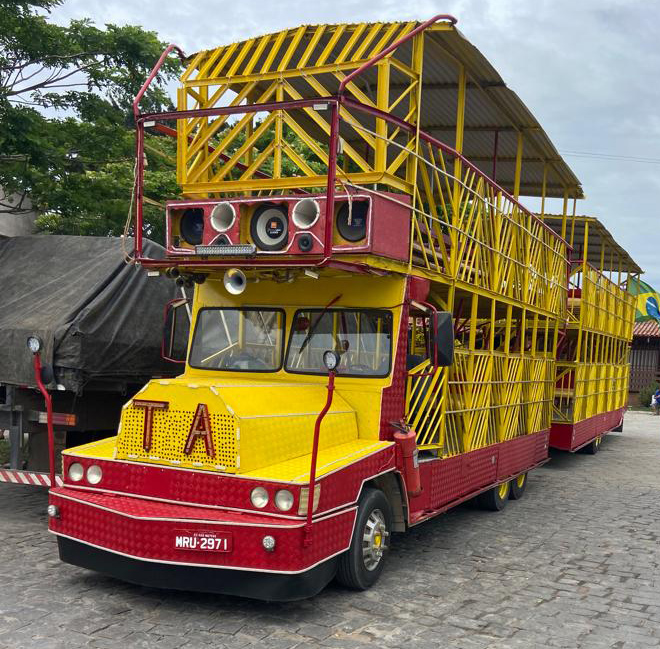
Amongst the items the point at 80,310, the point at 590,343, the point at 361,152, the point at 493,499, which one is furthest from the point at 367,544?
the point at 590,343

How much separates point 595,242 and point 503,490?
8.73 meters

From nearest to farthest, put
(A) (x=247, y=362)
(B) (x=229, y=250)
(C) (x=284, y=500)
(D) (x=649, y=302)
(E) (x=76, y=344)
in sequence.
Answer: (C) (x=284, y=500)
(B) (x=229, y=250)
(A) (x=247, y=362)
(E) (x=76, y=344)
(D) (x=649, y=302)

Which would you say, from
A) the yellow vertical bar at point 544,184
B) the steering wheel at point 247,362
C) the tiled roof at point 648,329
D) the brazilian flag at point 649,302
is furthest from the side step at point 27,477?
the tiled roof at point 648,329

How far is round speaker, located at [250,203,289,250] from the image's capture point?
239 inches

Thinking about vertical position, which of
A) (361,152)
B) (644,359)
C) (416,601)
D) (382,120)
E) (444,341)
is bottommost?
(416,601)

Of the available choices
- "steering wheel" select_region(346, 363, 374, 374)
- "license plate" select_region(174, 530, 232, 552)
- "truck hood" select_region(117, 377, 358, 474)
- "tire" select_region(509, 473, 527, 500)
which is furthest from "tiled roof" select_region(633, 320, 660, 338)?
"license plate" select_region(174, 530, 232, 552)

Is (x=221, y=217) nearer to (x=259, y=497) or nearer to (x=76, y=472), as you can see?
(x=76, y=472)

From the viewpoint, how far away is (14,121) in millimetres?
10320

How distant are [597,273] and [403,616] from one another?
11.2 metres

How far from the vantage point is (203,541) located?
507 cm

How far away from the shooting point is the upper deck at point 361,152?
604cm

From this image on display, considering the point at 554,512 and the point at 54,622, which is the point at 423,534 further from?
the point at 54,622

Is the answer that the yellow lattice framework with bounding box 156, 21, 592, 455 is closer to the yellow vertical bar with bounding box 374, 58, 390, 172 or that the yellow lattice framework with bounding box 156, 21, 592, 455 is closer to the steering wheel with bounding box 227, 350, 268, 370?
the yellow vertical bar with bounding box 374, 58, 390, 172

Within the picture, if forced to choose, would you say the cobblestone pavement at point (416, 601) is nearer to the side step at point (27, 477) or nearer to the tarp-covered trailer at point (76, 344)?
the side step at point (27, 477)
